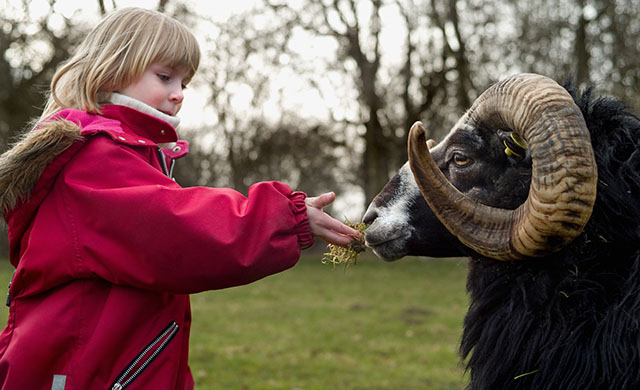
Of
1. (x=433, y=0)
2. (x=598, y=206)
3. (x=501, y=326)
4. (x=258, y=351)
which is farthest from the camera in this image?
(x=433, y=0)

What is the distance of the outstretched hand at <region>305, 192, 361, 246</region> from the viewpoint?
261 centimetres

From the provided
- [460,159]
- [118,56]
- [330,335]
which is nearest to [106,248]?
[118,56]

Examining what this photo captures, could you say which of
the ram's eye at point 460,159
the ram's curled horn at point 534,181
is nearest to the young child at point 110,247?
the ram's curled horn at point 534,181

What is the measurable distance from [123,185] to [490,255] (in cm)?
177

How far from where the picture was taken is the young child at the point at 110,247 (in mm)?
2355

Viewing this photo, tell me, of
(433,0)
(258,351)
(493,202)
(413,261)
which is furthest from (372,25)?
(493,202)

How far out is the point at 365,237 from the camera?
340cm

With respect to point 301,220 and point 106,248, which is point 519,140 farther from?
point 106,248

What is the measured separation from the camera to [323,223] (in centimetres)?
265

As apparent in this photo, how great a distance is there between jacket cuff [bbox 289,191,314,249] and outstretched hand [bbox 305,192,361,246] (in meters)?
0.04

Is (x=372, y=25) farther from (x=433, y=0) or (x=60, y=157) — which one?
(x=60, y=157)

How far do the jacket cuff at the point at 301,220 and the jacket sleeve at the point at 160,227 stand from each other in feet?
0.19

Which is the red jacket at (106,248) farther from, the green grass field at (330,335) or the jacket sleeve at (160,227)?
the green grass field at (330,335)

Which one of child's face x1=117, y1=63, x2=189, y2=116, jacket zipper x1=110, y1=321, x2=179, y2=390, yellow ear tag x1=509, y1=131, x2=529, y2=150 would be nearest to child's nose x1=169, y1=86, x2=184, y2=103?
child's face x1=117, y1=63, x2=189, y2=116
